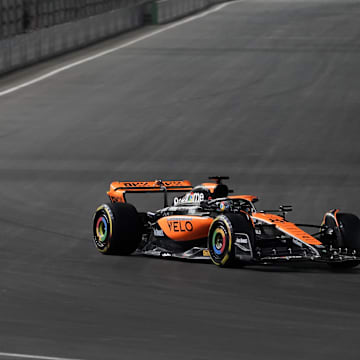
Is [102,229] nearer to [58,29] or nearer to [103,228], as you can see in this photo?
[103,228]

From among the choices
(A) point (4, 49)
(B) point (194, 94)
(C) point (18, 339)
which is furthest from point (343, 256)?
(A) point (4, 49)

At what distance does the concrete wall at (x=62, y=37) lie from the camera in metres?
38.4

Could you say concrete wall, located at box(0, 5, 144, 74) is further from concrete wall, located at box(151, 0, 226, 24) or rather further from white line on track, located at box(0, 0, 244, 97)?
white line on track, located at box(0, 0, 244, 97)

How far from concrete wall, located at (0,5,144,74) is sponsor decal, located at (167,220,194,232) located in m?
24.6

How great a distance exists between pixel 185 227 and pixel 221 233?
97 cm

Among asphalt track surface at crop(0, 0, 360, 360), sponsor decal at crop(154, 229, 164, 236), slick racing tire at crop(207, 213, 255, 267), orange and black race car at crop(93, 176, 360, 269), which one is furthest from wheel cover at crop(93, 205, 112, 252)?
slick racing tire at crop(207, 213, 255, 267)

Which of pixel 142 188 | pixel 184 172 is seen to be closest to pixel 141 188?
pixel 142 188

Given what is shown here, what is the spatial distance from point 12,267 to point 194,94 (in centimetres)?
2272

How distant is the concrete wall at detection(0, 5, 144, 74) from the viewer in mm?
38375

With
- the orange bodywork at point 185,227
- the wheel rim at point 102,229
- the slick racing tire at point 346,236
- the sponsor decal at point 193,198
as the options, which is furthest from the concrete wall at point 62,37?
the slick racing tire at point 346,236

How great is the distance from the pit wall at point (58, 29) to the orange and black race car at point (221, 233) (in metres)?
24.3

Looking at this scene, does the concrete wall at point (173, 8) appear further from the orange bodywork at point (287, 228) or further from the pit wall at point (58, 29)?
the orange bodywork at point (287, 228)

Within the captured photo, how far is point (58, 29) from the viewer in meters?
42.5

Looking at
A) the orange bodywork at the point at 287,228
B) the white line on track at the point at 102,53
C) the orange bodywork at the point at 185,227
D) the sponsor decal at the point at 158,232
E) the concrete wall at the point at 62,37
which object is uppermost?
the orange bodywork at the point at 287,228
